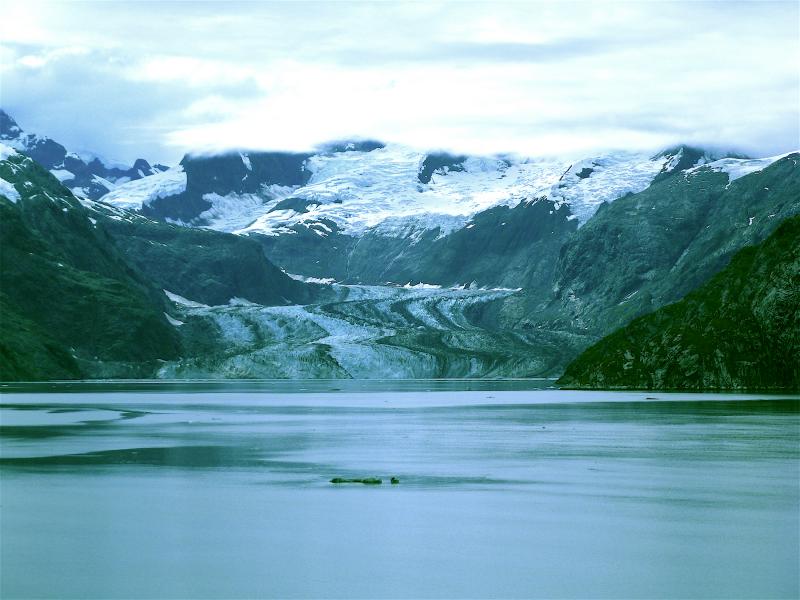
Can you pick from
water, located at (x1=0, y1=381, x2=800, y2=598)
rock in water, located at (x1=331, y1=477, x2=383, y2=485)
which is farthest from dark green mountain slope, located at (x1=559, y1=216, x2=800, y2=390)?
rock in water, located at (x1=331, y1=477, x2=383, y2=485)

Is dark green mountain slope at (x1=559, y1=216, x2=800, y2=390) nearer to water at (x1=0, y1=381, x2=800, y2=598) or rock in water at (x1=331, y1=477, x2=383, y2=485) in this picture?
water at (x1=0, y1=381, x2=800, y2=598)

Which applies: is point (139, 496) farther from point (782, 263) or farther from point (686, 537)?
point (782, 263)

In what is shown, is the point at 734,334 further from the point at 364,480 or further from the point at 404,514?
the point at 404,514

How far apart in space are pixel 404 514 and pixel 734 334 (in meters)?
119

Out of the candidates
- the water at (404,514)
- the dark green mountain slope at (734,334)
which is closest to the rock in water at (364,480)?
the water at (404,514)

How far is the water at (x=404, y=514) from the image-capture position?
85.0 ft

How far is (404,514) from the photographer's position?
3509cm

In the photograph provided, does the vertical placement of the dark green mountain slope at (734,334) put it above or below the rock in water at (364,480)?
below

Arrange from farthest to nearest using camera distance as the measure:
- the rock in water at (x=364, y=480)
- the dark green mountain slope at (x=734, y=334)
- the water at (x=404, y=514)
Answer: the dark green mountain slope at (x=734, y=334) < the rock in water at (x=364, y=480) < the water at (x=404, y=514)

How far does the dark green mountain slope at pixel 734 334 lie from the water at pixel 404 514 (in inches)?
3147

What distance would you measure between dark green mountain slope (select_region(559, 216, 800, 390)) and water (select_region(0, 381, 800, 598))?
7993cm

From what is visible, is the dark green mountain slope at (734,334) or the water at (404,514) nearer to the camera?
the water at (404,514)

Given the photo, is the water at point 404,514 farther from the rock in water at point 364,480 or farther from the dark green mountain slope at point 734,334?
the dark green mountain slope at point 734,334

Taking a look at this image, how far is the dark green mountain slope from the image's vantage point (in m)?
146
